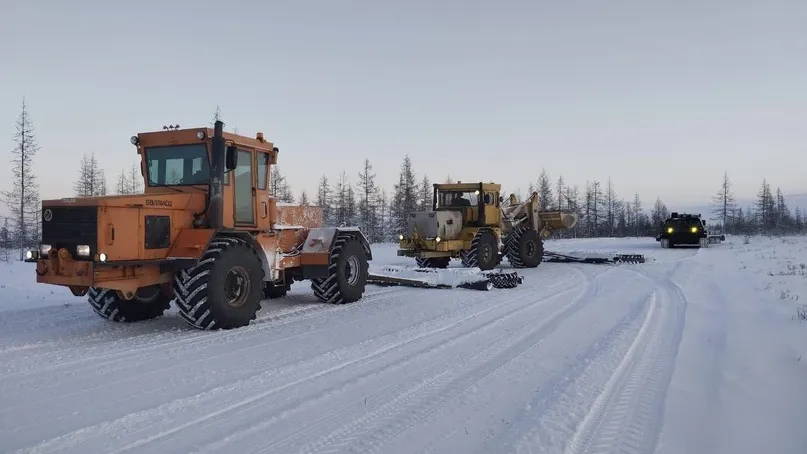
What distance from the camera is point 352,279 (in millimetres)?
11086

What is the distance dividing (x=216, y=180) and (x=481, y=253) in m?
10.5

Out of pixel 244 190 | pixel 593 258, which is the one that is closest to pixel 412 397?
pixel 244 190

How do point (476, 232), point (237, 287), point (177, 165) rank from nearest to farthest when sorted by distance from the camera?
point (237, 287) < point (177, 165) < point (476, 232)

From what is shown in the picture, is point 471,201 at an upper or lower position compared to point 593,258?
upper

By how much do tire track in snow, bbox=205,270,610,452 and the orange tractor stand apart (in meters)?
3.32

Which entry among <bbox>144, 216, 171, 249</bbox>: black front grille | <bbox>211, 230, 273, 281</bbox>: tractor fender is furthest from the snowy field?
<bbox>144, 216, 171, 249</bbox>: black front grille

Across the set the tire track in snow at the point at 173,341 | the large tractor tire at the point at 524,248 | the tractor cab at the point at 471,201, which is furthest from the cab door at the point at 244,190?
the large tractor tire at the point at 524,248

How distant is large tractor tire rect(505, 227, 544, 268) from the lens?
19156mm

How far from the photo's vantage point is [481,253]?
17.3 meters

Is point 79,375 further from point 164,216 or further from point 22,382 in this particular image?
point 164,216

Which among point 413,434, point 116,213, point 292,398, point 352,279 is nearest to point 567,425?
point 413,434

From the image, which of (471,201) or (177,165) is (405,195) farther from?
(177,165)

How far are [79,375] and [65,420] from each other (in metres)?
1.35

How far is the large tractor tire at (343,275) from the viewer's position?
1052 centimetres
